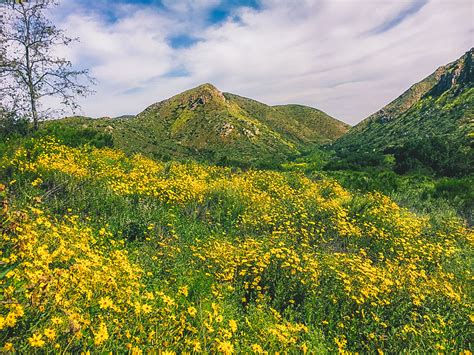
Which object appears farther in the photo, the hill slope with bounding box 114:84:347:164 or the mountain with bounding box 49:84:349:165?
the hill slope with bounding box 114:84:347:164

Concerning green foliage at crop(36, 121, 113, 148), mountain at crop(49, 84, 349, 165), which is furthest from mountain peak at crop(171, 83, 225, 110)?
green foliage at crop(36, 121, 113, 148)

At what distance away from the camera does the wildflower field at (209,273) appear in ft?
8.06

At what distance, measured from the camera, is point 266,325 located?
10.6ft

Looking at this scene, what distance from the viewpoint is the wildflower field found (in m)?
2.46

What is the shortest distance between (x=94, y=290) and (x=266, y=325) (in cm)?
173

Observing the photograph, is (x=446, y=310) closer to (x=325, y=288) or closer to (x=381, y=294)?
(x=381, y=294)

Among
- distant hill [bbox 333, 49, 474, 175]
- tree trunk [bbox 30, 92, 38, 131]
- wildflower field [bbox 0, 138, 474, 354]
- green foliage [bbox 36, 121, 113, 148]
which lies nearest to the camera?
wildflower field [bbox 0, 138, 474, 354]

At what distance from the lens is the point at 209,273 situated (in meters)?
4.32

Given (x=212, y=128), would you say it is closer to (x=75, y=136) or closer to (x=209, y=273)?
(x=75, y=136)

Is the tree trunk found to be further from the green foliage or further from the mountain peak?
the mountain peak

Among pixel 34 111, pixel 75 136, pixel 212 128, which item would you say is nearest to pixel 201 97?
pixel 212 128

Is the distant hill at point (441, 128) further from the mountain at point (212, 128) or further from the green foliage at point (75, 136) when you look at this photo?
the green foliage at point (75, 136)

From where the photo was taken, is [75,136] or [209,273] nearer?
[209,273]

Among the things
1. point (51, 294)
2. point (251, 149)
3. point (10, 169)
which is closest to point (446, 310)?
point (51, 294)
